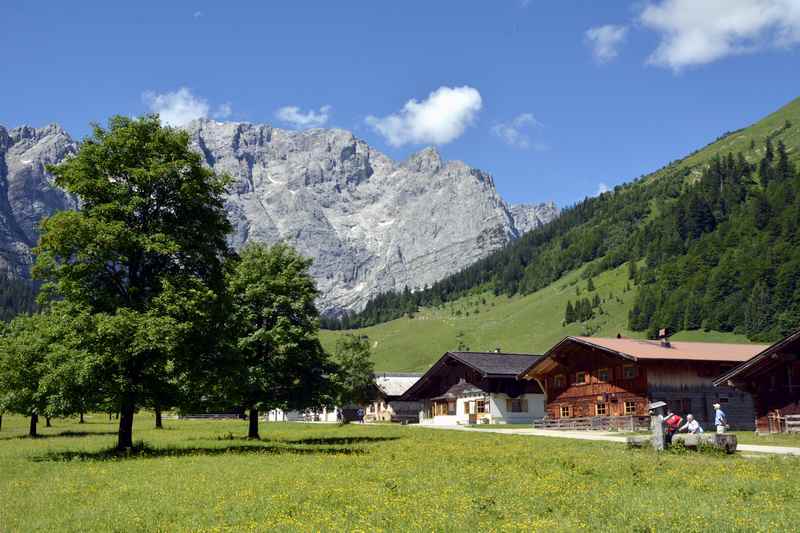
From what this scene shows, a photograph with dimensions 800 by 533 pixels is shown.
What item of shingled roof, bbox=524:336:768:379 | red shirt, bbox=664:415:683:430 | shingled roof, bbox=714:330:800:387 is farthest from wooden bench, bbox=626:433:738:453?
shingled roof, bbox=524:336:768:379

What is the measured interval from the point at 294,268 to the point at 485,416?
Answer: 1561 inches

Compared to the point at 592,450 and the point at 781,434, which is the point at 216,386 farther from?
the point at 781,434

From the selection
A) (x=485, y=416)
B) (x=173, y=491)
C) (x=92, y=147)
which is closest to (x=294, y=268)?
(x=92, y=147)

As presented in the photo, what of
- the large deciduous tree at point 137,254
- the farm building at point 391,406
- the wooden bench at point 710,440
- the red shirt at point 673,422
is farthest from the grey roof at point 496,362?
the large deciduous tree at point 137,254

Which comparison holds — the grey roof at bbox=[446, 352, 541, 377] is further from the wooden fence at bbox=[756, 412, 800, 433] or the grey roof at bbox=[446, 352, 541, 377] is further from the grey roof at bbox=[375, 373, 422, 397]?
the wooden fence at bbox=[756, 412, 800, 433]

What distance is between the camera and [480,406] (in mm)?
80500

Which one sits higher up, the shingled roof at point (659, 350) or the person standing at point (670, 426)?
the shingled roof at point (659, 350)

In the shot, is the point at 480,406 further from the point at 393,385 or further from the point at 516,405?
the point at 393,385

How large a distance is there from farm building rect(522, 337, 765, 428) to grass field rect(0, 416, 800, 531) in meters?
29.9

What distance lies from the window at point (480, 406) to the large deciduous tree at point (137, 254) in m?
50.5

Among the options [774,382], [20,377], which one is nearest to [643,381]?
[774,382]

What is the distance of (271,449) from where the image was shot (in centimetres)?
3638

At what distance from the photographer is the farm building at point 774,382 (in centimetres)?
4484

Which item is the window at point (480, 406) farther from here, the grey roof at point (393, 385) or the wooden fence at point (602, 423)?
the grey roof at point (393, 385)
